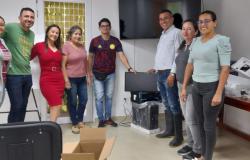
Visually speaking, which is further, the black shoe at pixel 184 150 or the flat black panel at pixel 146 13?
the flat black panel at pixel 146 13

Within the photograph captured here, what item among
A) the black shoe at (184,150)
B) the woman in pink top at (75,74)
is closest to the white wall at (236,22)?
the black shoe at (184,150)

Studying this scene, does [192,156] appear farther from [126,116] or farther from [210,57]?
[126,116]

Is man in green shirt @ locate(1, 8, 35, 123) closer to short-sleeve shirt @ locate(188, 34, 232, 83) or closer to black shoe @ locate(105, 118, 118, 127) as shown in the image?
black shoe @ locate(105, 118, 118, 127)

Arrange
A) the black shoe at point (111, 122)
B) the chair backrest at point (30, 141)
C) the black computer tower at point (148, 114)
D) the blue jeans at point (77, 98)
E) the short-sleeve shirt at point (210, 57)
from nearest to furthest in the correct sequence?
the chair backrest at point (30, 141) → the short-sleeve shirt at point (210, 57) → the black computer tower at point (148, 114) → the blue jeans at point (77, 98) → the black shoe at point (111, 122)

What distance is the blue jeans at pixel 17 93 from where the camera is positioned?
338cm

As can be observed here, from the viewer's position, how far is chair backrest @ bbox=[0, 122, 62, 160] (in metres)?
1.32

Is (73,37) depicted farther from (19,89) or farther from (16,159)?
(16,159)

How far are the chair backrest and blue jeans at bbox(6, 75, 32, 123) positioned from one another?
2.17 metres

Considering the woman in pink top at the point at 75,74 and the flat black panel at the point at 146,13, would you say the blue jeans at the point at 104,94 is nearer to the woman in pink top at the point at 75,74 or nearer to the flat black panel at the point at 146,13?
the woman in pink top at the point at 75,74

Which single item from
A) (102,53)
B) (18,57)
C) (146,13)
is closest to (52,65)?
(18,57)

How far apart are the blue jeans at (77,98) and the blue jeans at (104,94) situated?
21cm

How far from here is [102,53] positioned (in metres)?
4.47

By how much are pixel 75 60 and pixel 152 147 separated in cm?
157

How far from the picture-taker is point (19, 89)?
11.3ft
